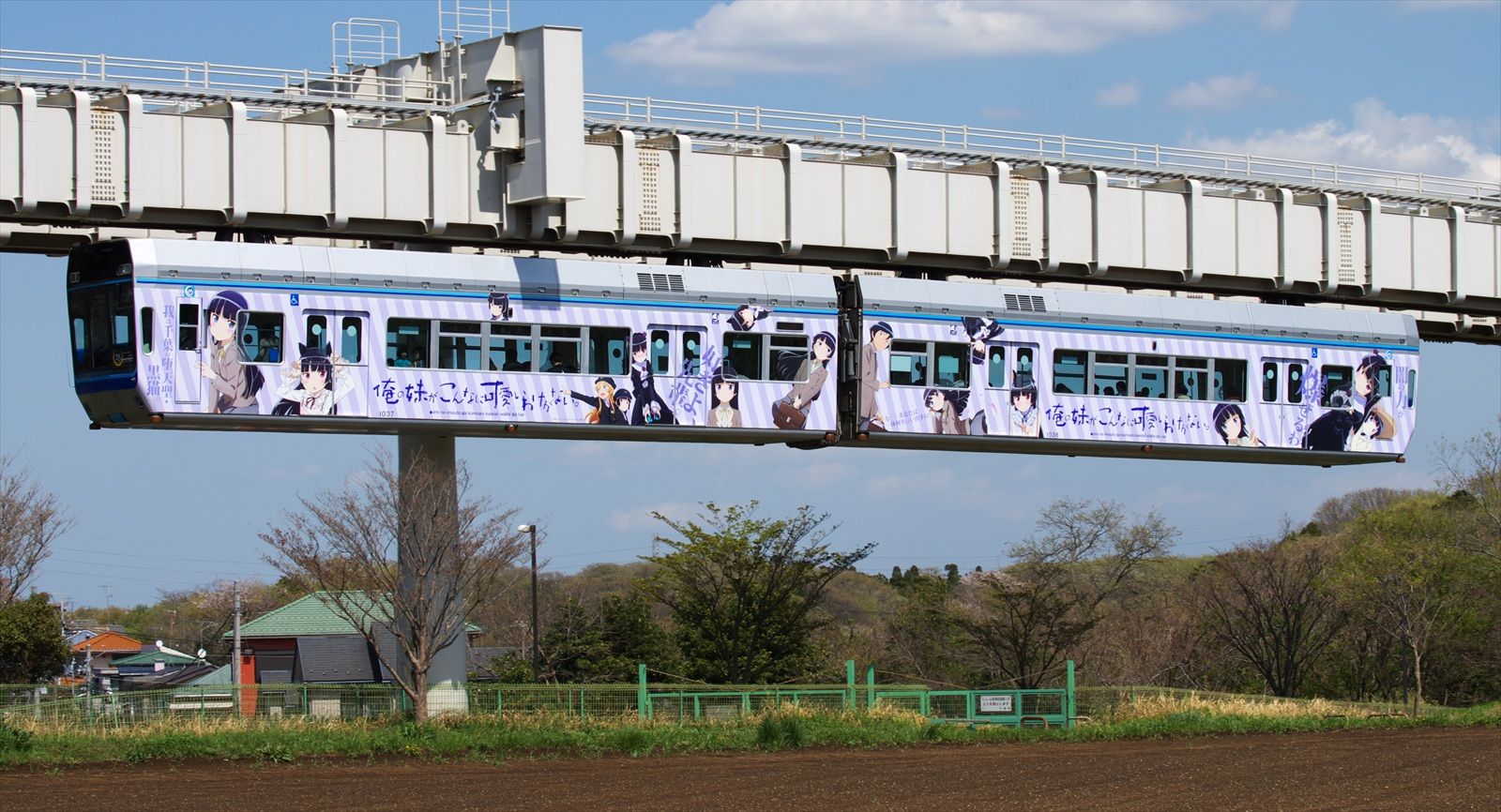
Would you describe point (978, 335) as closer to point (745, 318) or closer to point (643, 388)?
point (745, 318)

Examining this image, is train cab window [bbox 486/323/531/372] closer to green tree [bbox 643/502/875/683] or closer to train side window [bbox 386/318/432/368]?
train side window [bbox 386/318/432/368]

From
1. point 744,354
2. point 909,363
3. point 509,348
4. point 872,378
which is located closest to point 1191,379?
point 909,363

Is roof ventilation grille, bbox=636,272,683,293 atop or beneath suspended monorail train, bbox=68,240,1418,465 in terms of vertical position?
atop

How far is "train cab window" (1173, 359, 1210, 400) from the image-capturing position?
111 ft

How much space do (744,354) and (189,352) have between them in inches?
378

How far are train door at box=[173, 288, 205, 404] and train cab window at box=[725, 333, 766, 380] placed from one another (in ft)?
29.7

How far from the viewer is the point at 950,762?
2875 cm

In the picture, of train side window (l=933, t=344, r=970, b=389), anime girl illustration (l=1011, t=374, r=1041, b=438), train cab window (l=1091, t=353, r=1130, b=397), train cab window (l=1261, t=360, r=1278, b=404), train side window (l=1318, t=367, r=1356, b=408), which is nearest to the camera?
train side window (l=933, t=344, r=970, b=389)

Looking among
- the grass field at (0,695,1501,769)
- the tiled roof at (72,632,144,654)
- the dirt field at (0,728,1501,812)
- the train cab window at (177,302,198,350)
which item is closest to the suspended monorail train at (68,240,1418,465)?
the train cab window at (177,302,198,350)

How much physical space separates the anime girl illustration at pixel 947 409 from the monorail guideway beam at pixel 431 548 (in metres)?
9.11

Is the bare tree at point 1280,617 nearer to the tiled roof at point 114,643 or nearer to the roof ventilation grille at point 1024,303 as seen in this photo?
the roof ventilation grille at point 1024,303

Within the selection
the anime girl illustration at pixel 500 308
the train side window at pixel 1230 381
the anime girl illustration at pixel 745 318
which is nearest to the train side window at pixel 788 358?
the anime girl illustration at pixel 745 318

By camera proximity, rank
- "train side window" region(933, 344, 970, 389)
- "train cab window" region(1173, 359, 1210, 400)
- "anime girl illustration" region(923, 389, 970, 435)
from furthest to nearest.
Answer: "train cab window" region(1173, 359, 1210, 400), "train side window" region(933, 344, 970, 389), "anime girl illustration" region(923, 389, 970, 435)

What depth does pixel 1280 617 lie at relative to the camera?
2509 inches
